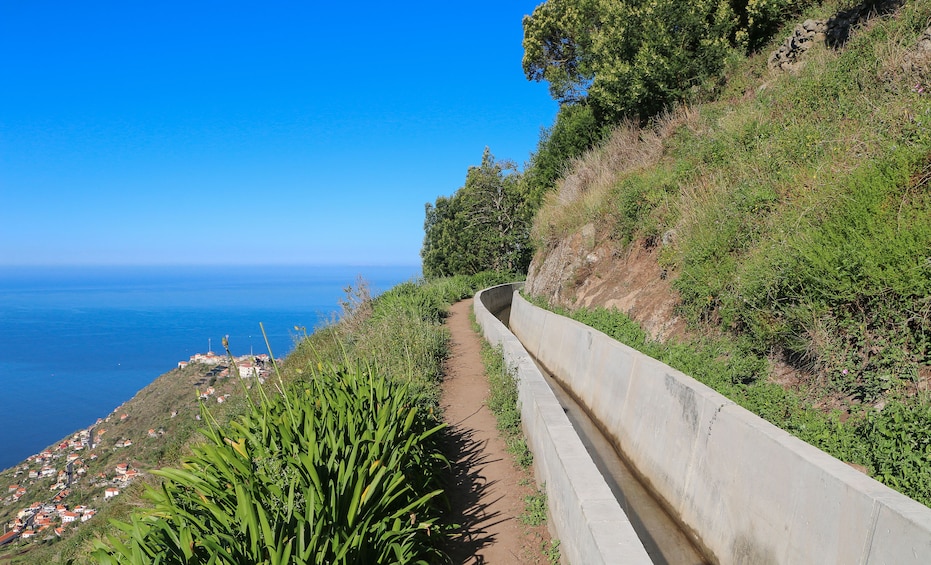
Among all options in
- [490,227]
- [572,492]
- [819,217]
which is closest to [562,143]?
[490,227]

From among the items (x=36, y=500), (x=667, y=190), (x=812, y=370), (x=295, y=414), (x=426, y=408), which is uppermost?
(x=667, y=190)

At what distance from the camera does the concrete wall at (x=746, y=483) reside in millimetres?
2529

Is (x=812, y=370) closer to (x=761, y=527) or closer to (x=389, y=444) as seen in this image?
(x=761, y=527)

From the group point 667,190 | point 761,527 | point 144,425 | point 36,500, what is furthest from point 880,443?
point 144,425

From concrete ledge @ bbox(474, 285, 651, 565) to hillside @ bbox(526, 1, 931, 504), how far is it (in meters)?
1.72

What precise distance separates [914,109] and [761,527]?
5.28 metres

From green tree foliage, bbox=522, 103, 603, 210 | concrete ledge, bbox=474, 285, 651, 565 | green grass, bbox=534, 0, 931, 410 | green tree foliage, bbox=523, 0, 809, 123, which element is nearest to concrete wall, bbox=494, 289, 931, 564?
concrete ledge, bbox=474, 285, 651, 565

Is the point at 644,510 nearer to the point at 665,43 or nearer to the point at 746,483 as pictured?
the point at 746,483

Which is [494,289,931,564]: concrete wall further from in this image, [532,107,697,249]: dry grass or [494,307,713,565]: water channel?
[532,107,697,249]: dry grass

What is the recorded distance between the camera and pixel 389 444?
452 cm

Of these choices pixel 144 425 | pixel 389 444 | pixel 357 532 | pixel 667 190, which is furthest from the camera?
pixel 144 425

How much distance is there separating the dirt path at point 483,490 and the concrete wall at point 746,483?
1.14m

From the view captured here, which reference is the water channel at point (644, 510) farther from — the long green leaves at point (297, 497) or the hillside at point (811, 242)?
the long green leaves at point (297, 497)

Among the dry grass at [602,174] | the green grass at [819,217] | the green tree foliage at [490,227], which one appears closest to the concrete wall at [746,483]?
the green grass at [819,217]
